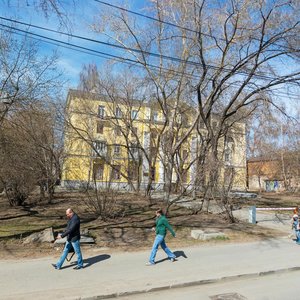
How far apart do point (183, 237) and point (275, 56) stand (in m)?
12.5

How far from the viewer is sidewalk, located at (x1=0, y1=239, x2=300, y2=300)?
6715mm

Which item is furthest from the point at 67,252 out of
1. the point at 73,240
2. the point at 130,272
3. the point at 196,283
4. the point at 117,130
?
the point at 117,130

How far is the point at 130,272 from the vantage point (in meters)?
→ 8.06

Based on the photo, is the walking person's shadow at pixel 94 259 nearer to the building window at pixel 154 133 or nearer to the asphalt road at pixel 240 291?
the asphalt road at pixel 240 291

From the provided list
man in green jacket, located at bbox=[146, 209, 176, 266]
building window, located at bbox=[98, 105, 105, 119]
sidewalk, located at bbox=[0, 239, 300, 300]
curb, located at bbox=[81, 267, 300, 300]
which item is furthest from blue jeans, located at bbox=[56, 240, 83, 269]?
building window, located at bbox=[98, 105, 105, 119]

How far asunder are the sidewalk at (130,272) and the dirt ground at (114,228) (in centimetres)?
99

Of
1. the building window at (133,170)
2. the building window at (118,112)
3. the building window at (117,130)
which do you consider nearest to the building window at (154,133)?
the building window at (117,130)

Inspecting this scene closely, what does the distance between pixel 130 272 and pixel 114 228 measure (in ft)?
18.1

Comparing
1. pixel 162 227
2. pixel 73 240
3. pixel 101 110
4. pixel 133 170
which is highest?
pixel 101 110

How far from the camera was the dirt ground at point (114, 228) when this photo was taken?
10511 millimetres

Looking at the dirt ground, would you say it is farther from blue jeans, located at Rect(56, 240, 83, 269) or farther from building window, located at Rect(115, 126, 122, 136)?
building window, located at Rect(115, 126, 122, 136)

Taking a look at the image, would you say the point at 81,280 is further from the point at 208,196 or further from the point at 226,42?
the point at 226,42

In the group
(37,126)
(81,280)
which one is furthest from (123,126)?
(81,280)

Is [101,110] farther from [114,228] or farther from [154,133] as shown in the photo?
[114,228]
